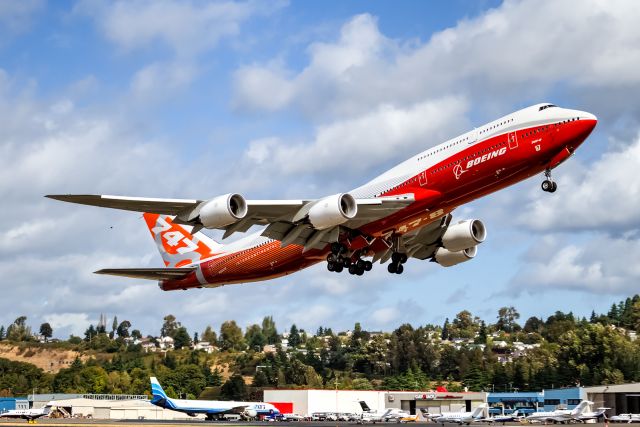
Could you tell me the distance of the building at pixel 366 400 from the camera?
132 meters

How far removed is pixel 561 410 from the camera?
98.0m

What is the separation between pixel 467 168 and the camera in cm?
4988

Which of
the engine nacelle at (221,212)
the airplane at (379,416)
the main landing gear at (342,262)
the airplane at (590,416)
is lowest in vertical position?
the airplane at (379,416)

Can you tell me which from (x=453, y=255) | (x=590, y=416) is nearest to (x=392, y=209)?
(x=453, y=255)

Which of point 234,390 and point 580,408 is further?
point 234,390

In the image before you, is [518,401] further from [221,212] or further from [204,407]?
[221,212]

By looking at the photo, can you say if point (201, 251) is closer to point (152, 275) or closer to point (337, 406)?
point (152, 275)

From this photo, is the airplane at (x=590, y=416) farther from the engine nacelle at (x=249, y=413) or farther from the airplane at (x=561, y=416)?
the engine nacelle at (x=249, y=413)

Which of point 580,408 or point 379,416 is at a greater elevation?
point 580,408

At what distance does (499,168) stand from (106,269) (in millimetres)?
28823

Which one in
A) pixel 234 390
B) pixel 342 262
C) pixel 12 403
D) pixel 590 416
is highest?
pixel 342 262

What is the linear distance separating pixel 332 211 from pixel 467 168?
824 cm

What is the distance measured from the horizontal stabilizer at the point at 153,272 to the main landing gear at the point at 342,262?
1338 cm

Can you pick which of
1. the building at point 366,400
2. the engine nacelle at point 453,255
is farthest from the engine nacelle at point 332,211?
the building at point 366,400
